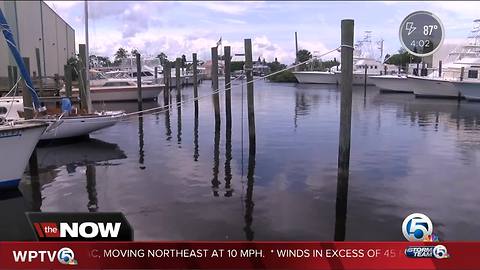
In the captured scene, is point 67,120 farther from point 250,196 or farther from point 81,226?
point 81,226

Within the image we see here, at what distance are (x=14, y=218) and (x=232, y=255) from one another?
6547 millimetres

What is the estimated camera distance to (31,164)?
44.3 feet

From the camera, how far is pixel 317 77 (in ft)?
255

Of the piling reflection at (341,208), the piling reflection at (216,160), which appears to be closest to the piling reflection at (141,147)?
the piling reflection at (216,160)

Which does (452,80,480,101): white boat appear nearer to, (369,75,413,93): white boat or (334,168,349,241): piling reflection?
(369,75,413,93): white boat

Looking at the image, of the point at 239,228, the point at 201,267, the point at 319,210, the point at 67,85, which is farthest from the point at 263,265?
the point at 67,85


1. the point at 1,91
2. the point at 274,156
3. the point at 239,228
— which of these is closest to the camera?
the point at 239,228

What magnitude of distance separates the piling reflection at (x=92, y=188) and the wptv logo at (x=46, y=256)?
509 cm

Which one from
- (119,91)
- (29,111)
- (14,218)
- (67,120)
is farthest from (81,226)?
(119,91)

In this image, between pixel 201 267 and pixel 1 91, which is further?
pixel 1 91

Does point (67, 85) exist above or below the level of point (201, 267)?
above

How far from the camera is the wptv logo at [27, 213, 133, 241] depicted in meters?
5.51

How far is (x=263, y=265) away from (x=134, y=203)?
5771mm

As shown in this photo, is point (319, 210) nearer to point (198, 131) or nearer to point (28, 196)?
point (28, 196)
